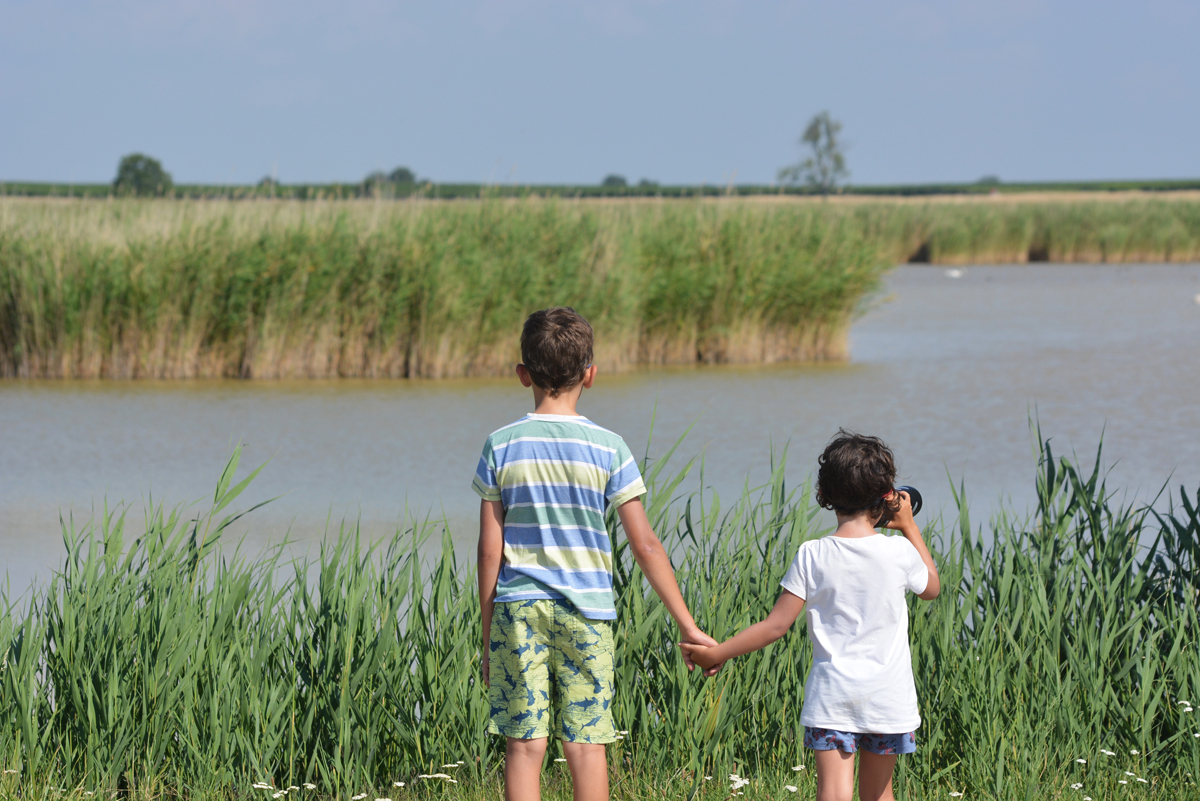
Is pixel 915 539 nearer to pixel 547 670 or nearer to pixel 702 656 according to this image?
pixel 702 656

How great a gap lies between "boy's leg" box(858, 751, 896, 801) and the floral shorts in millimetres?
23

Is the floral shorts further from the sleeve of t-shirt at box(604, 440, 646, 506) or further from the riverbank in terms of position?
the riverbank

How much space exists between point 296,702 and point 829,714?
1.59 meters

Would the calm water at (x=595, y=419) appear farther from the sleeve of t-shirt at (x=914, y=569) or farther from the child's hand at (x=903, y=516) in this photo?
the sleeve of t-shirt at (x=914, y=569)

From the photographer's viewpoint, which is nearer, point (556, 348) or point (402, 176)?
point (556, 348)

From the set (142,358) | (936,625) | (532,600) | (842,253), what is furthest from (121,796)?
(842,253)

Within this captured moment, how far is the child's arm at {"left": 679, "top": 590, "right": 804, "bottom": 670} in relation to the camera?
2.53 meters

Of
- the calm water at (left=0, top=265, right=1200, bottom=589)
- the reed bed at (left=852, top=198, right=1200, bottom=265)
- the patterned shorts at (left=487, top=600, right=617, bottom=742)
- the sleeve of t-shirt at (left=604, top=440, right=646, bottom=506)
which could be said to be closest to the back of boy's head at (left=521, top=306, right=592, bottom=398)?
the sleeve of t-shirt at (left=604, top=440, right=646, bottom=506)

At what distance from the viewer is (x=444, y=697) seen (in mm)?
3400

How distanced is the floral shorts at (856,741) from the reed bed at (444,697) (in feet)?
2.42

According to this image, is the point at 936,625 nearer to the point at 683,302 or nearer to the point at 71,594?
the point at 71,594

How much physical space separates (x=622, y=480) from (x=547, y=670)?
44 centimetres

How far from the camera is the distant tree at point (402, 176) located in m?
15.3

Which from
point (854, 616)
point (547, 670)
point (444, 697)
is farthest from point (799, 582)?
point (444, 697)
